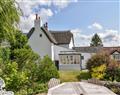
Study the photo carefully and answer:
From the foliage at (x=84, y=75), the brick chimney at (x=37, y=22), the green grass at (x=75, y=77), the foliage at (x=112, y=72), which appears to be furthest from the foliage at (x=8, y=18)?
the brick chimney at (x=37, y=22)

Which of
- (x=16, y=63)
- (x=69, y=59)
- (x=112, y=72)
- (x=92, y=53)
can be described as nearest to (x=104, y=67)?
(x=112, y=72)

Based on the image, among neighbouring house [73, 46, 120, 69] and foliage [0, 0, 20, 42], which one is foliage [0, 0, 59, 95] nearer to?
foliage [0, 0, 20, 42]

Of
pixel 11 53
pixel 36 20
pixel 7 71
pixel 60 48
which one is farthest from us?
pixel 60 48

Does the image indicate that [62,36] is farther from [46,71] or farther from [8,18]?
[8,18]

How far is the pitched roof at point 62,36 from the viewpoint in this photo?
51812mm

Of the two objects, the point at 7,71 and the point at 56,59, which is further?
the point at 56,59

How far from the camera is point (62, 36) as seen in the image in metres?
52.4

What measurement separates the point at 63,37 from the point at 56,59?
4.77 meters

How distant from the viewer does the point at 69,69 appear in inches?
1848

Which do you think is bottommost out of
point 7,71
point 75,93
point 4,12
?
point 75,93

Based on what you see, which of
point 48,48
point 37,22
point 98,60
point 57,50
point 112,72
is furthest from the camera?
point 57,50

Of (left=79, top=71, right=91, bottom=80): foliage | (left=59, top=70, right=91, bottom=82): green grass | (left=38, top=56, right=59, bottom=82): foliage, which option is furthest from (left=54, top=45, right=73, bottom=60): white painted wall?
(left=38, top=56, right=59, bottom=82): foliage

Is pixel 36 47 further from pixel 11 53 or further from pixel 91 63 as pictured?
pixel 11 53

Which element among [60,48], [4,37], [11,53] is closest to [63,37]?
[60,48]
